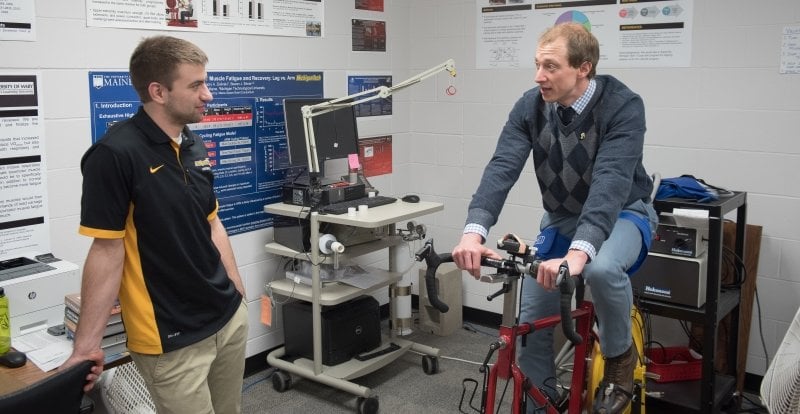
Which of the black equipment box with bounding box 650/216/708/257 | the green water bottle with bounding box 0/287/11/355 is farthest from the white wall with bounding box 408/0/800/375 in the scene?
the green water bottle with bounding box 0/287/11/355

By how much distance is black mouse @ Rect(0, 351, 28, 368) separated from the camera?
2301 millimetres

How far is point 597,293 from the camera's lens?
2248 mm

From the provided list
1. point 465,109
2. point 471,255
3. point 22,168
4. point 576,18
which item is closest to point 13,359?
point 22,168

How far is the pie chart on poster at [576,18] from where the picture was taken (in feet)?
13.1

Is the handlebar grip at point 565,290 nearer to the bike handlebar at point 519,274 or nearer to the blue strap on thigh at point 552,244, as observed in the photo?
the bike handlebar at point 519,274

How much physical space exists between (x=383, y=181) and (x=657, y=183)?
1824 millimetres

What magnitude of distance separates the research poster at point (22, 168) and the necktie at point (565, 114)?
1.96 metres

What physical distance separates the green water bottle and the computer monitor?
5.14ft

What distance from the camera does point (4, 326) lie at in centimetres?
237

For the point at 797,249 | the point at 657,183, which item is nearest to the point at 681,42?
the point at 657,183

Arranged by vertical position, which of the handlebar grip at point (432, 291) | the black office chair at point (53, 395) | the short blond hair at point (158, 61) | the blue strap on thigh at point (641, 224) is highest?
the short blond hair at point (158, 61)

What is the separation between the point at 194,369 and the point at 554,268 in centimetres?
107

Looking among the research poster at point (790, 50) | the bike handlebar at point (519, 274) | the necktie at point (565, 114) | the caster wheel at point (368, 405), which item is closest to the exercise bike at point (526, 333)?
the bike handlebar at point (519, 274)

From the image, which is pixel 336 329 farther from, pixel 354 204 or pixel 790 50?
pixel 790 50
